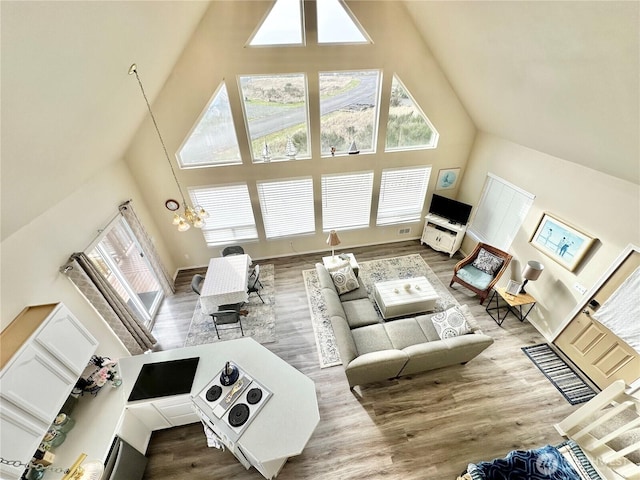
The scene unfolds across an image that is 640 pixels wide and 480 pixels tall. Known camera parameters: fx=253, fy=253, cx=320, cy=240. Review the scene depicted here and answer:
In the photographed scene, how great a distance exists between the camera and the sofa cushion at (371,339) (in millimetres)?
3975

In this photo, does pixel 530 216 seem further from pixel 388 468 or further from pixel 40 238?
pixel 40 238

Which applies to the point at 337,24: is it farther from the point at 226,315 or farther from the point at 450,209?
the point at 226,315

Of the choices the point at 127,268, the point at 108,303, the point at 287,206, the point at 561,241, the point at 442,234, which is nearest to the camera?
the point at 108,303

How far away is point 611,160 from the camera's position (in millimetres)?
3297

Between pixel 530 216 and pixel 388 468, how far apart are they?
4752mm

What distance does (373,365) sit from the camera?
338cm

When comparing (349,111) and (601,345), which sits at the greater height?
(349,111)

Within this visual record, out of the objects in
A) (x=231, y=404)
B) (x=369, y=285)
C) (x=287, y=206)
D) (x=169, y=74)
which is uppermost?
(x=169, y=74)

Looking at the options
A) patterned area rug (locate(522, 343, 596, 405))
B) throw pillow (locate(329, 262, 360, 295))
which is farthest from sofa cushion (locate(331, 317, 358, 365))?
patterned area rug (locate(522, 343, 596, 405))

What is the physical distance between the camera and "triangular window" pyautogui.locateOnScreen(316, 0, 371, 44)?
4.20 metres

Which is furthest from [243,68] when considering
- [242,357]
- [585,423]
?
[585,423]

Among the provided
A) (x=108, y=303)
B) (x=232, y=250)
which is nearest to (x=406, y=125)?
(x=232, y=250)

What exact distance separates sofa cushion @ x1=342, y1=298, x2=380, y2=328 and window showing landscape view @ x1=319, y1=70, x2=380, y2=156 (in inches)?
126

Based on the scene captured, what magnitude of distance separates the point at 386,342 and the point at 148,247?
15.8 ft
